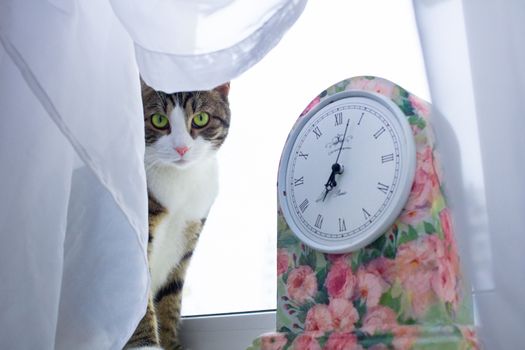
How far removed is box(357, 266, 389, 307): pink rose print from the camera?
764mm

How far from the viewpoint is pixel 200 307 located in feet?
4.70

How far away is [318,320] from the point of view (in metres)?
0.81

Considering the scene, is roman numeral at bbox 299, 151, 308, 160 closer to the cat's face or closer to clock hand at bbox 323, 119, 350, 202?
clock hand at bbox 323, 119, 350, 202

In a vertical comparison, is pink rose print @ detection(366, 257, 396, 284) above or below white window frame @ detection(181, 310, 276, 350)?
above

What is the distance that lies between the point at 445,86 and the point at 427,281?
24cm

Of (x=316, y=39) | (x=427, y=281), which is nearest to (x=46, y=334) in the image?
(x=427, y=281)

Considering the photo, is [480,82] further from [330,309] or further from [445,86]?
[330,309]

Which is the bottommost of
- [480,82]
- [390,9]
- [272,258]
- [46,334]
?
[46,334]

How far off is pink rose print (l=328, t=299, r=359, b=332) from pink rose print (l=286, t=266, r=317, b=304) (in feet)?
0.14

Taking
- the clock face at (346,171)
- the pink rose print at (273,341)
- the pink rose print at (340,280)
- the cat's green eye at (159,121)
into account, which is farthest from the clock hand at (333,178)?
the cat's green eye at (159,121)

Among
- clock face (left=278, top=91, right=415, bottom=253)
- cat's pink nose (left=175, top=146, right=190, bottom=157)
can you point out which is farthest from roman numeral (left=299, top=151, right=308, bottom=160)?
cat's pink nose (left=175, top=146, right=190, bottom=157)

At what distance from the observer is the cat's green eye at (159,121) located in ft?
3.95

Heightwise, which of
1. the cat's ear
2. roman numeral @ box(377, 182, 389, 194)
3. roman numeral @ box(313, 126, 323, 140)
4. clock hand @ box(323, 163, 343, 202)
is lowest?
roman numeral @ box(377, 182, 389, 194)

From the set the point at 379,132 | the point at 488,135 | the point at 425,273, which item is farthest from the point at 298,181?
the point at 488,135
